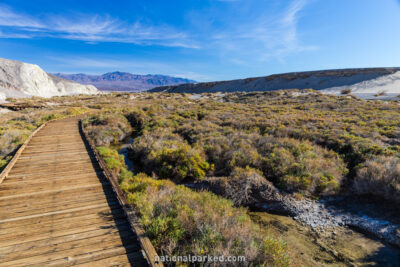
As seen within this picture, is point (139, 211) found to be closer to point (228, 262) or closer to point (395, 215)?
point (228, 262)

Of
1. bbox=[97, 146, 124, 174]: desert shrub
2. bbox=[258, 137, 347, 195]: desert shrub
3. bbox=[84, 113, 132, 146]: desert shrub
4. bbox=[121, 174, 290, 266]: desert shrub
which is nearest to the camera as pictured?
bbox=[121, 174, 290, 266]: desert shrub

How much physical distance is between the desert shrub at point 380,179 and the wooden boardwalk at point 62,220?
7977mm

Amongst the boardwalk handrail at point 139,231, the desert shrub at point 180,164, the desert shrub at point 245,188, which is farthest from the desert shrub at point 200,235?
the desert shrub at point 180,164

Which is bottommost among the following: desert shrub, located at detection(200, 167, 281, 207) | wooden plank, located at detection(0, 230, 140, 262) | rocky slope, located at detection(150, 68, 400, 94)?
desert shrub, located at detection(200, 167, 281, 207)

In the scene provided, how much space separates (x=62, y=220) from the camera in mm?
4141

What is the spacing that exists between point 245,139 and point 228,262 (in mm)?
8390

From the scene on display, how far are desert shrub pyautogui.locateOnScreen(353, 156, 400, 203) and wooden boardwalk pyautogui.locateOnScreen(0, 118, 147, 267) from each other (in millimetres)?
7977

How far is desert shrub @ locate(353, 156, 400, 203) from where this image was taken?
641cm

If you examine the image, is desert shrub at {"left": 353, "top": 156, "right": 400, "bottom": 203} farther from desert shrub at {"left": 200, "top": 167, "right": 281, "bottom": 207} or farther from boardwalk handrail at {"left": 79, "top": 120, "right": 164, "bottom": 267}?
boardwalk handrail at {"left": 79, "top": 120, "right": 164, "bottom": 267}

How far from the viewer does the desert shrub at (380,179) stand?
252 inches

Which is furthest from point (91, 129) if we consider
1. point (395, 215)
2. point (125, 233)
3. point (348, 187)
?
point (395, 215)

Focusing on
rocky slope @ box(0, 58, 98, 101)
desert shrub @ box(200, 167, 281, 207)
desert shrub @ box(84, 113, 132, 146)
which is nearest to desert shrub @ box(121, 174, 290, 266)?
desert shrub @ box(200, 167, 281, 207)

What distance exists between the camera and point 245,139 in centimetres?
1123

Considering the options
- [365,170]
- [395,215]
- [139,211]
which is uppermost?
[139,211]
